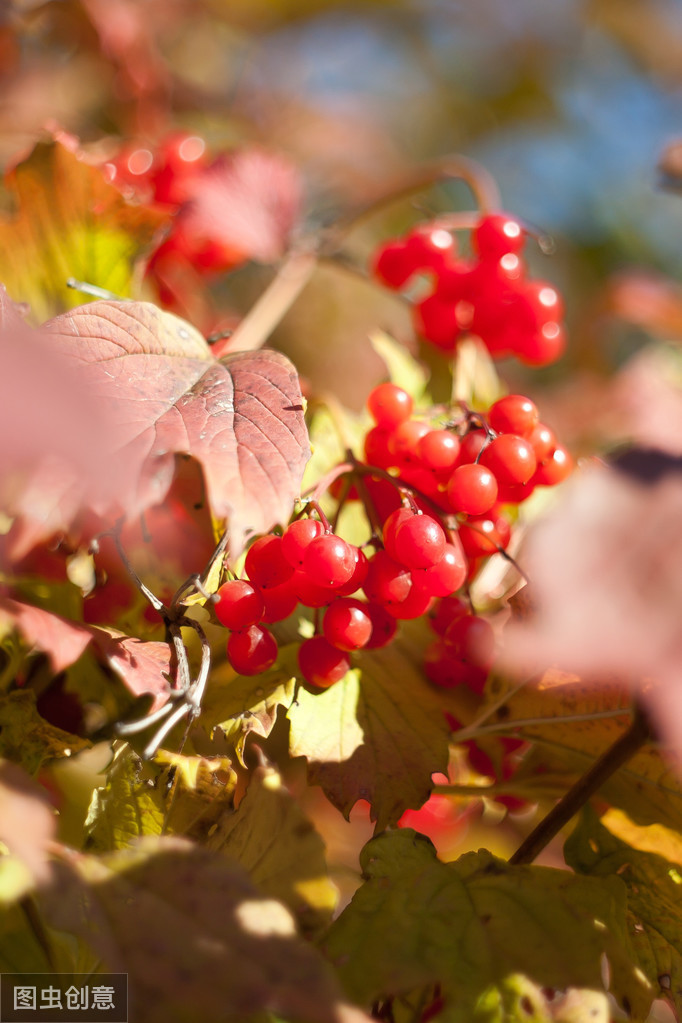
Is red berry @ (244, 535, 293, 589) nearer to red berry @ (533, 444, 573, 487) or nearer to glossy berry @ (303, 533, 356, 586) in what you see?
glossy berry @ (303, 533, 356, 586)

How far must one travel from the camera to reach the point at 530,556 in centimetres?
29

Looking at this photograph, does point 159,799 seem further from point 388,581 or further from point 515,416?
point 515,416

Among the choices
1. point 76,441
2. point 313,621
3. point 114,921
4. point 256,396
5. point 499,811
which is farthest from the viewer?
point 499,811

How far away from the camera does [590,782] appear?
45cm

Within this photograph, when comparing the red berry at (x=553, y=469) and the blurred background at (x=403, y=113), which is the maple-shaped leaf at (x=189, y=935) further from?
the blurred background at (x=403, y=113)

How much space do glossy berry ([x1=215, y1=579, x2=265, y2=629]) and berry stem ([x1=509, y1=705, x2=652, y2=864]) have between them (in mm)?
201

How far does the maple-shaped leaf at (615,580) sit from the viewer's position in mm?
280

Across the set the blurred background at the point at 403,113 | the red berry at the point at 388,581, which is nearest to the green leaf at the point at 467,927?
the red berry at the point at 388,581

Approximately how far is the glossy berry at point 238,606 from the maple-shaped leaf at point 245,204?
414 millimetres

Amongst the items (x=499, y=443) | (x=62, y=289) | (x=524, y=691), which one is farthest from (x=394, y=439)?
(x=62, y=289)

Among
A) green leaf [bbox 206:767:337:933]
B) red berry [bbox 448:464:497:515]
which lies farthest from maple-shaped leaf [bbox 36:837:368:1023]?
red berry [bbox 448:464:497:515]

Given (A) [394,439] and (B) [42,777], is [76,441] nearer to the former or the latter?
(A) [394,439]

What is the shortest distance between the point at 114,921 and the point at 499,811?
45 cm

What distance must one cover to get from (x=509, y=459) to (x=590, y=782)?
0.66 ft
